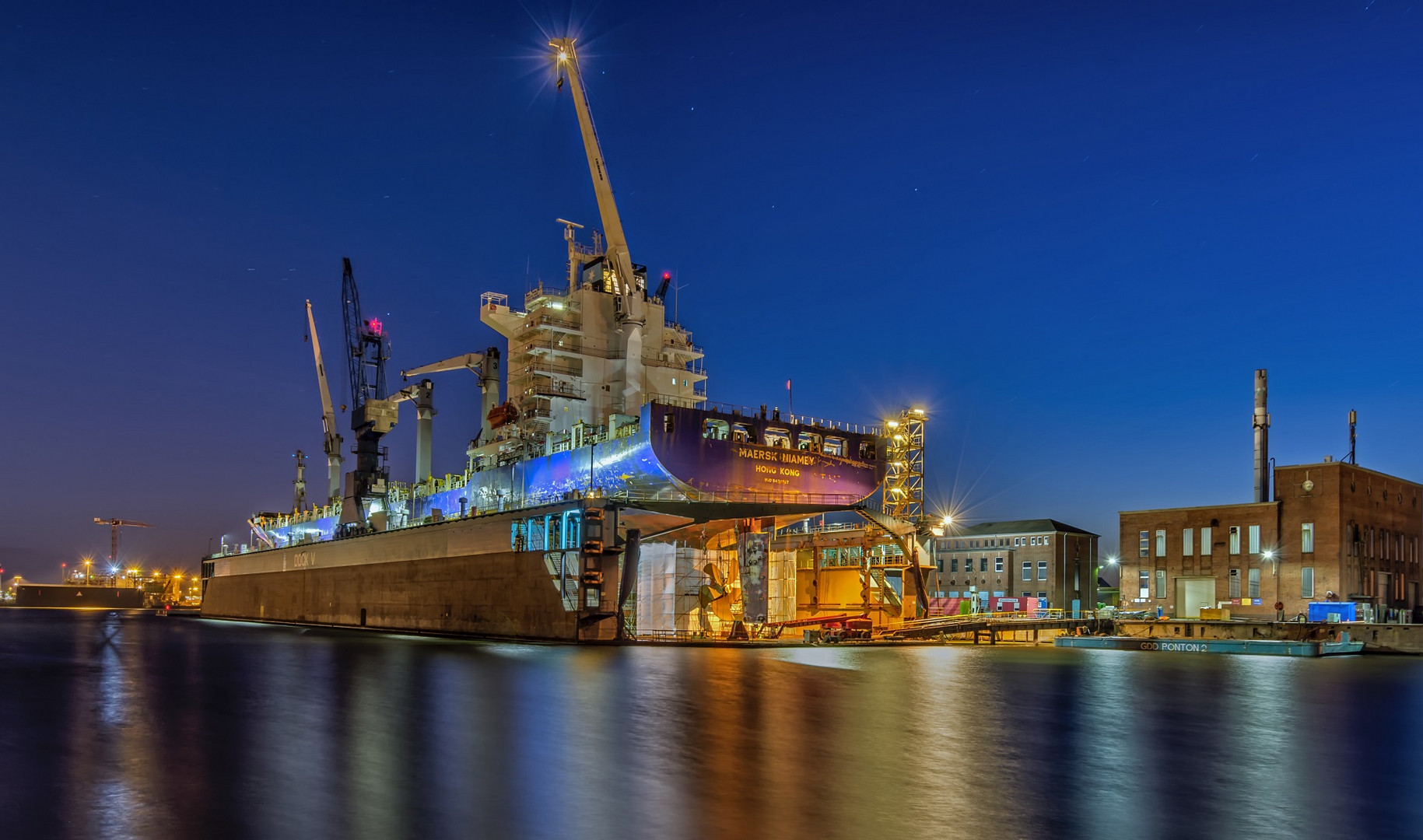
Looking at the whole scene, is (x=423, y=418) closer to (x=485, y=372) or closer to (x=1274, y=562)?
(x=485, y=372)

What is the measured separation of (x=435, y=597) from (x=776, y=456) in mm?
22695

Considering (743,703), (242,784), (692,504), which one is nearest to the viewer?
(242,784)

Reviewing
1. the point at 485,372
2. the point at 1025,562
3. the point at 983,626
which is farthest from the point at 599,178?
the point at 1025,562

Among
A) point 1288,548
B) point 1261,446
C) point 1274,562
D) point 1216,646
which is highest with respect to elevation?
point 1261,446

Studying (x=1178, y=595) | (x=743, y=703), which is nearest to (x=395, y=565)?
(x=743, y=703)

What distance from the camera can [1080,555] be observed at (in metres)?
105

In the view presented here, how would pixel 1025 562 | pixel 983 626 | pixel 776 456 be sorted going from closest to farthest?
pixel 776 456
pixel 983 626
pixel 1025 562

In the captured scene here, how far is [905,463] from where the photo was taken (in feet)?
229

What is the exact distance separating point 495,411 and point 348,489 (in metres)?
24.1

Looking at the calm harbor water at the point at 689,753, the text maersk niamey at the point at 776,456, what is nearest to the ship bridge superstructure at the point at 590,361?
the text maersk niamey at the point at 776,456

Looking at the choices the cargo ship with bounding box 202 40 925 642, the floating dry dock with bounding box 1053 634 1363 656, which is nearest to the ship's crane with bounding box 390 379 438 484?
the cargo ship with bounding box 202 40 925 642

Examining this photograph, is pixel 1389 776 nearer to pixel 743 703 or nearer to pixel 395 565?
pixel 743 703

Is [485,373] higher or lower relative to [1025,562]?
higher

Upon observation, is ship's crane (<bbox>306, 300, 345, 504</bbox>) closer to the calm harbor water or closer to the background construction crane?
the background construction crane
